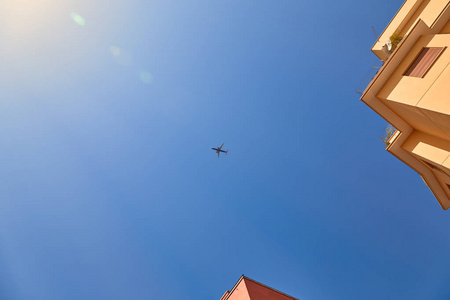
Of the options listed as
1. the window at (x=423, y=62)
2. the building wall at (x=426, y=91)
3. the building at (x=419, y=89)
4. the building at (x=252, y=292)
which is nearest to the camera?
the building wall at (x=426, y=91)

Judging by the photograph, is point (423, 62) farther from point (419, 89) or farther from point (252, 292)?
point (252, 292)

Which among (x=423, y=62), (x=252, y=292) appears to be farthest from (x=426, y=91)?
(x=252, y=292)

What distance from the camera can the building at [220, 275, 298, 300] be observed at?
13.9m

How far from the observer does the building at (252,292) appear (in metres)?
13.9

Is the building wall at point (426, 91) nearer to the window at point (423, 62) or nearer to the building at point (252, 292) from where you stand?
the window at point (423, 62)

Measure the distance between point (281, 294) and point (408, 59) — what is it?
52.6 feet

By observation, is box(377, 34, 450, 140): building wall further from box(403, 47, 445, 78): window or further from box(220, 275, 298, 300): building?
box(220, 275, 298, 300): building

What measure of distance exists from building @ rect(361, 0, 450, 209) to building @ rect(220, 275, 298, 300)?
1178 cm

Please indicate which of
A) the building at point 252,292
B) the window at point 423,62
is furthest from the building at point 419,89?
the building at point 252,292

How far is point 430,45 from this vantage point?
8914mm

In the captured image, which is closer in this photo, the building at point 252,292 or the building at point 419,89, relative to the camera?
the building at point 419,89

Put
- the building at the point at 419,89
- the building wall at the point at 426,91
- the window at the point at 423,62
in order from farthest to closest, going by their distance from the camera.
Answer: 1. the window at the point at 423,62
2. the building at the point at 419,89
3. the building wall at the point at 426,91

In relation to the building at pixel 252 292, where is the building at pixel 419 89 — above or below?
above

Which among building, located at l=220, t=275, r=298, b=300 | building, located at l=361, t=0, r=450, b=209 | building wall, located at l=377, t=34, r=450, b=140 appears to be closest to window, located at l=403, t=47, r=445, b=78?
building, located at l=361, t=0, r=450, b=209
